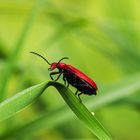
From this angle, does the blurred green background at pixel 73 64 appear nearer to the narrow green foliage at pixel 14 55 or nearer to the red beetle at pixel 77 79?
the narrow green foliage at pixel 14 55

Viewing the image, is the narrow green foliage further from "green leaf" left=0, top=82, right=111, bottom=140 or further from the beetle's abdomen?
"green leaf" left=0, top=82, right=111, bottom=140

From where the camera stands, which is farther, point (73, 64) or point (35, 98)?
point (73, 64)

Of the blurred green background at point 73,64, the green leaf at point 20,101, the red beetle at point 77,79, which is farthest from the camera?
the blurred green background at point 73,64

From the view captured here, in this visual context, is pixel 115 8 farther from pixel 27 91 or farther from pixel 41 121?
pixel 27 91

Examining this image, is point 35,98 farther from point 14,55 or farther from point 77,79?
point 14,55

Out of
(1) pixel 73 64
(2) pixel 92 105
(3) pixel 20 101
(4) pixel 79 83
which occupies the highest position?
(3) pixel 20 101

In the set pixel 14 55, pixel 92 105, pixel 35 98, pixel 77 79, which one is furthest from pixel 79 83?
pixel 14 55

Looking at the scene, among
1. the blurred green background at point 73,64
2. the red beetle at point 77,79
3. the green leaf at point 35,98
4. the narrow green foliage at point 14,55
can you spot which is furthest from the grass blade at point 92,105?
the green leaf at point 35,98
